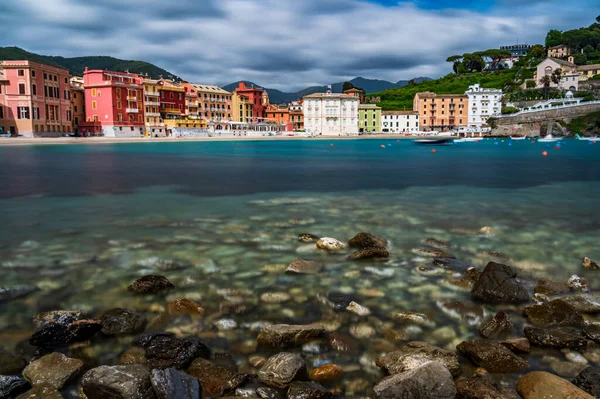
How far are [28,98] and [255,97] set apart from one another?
67216 mm

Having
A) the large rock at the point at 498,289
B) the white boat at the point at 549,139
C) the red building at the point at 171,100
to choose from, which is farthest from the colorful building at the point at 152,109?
the large rock at the point at 498,289

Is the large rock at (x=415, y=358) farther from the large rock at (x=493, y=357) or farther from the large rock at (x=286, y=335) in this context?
the large rock at (x=286, y=335)

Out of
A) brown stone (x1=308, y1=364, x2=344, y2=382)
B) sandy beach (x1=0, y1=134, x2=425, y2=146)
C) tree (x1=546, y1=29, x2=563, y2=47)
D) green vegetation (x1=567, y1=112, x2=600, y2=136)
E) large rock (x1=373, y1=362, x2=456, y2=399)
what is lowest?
brown stone (x1=308, y1=364, x2=344, y2=382)

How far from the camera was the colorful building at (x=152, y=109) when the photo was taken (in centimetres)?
9875

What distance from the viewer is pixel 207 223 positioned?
15.3 metres

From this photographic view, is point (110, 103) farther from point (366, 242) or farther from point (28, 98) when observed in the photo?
point (366, 242)

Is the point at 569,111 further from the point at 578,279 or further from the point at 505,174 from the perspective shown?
the point at 578,279

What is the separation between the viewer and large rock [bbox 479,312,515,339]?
7012 mm

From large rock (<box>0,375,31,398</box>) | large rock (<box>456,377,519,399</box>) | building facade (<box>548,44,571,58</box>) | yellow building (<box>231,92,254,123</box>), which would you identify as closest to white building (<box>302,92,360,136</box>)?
yellow building (<box>231,92,254,123</box>)

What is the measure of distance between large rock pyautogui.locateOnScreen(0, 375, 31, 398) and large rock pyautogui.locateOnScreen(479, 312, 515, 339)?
6504mm

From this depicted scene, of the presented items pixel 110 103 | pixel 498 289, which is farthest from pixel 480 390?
pixel 110 103

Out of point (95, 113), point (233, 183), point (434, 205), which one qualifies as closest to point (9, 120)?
point (95, 113)

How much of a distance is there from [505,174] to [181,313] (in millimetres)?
32918

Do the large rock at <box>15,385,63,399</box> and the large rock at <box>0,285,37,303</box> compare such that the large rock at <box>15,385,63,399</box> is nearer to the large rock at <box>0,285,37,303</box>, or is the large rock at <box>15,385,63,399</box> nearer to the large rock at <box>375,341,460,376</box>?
the large rock at <box>0,285,37,303</box>
